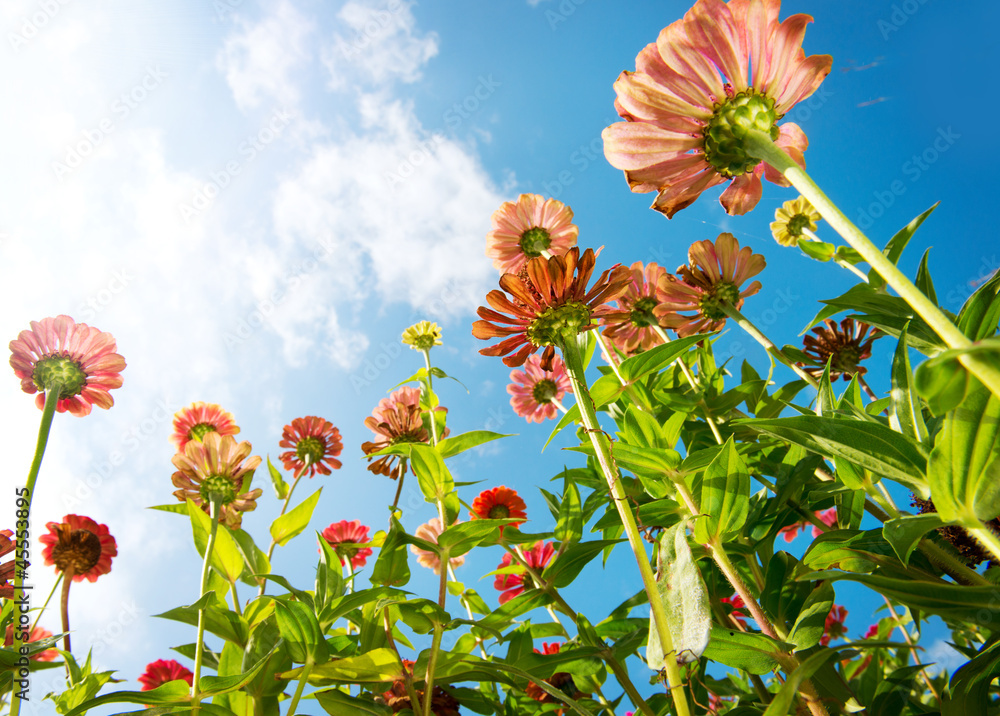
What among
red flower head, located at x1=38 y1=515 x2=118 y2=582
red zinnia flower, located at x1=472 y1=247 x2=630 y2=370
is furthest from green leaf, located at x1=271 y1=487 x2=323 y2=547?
red flower head, located at x1=38 y1=515 x2=118 y2=582

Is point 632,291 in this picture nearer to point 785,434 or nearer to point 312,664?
point 785,434

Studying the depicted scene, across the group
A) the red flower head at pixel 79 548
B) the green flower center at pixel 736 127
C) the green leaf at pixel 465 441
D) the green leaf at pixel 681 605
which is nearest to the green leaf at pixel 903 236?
the green flower center at pixel 736 127

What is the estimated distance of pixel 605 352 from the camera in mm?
1226

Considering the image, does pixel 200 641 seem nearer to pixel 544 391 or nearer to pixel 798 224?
pixel 544 391

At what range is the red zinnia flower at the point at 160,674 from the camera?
70.3 inches

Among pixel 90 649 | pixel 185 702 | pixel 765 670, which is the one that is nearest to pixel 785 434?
pixel 765 670

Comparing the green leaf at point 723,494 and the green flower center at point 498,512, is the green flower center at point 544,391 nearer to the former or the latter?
the green flower center at point 498,512

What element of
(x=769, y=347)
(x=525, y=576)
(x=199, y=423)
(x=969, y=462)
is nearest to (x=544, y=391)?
(x=525, y=576)

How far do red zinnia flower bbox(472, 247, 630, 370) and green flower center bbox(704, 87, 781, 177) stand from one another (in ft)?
0.85

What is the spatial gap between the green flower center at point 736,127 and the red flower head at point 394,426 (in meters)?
1.40

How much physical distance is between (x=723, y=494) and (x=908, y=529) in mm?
309

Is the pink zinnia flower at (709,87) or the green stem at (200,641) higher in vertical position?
the pink zinnia flower at (709,87)

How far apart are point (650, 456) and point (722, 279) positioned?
0.90m

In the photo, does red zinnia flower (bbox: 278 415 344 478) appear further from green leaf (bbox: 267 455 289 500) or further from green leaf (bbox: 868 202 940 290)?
green leaf (bbox: 868 202 940 290)
